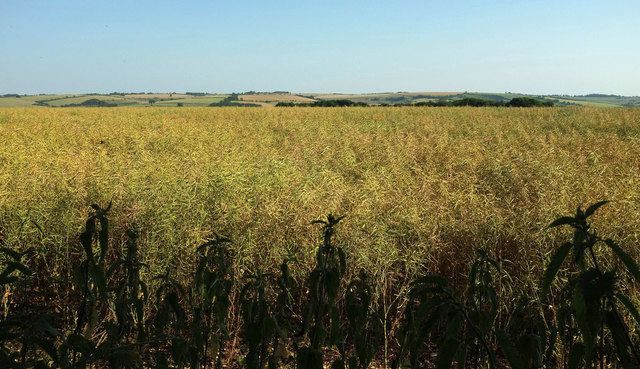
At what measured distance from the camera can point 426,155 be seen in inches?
315

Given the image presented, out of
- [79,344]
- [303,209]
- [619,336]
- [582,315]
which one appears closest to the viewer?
[582,315]

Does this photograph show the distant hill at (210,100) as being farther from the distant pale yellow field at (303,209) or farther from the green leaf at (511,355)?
the green leaf at (511,355)

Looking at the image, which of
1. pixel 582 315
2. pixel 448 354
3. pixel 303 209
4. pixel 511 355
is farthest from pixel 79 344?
pixel 303 209

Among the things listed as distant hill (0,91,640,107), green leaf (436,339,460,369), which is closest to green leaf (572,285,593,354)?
green leaf (436,339,460,369)

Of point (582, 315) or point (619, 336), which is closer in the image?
point (582, 315)

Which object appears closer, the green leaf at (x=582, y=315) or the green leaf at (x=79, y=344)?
the green leaf at (x=582, y=315)

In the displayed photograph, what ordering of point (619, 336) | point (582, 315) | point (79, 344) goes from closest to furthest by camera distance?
point (582, 315) → point (619, 336) → point (79, 344)

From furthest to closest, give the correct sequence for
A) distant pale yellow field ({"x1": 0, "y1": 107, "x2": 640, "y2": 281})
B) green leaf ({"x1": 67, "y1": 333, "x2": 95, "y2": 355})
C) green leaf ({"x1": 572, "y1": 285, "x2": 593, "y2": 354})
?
distant pale yellow field ({"x1": 0, "y1": 107, "x2": 640, "y2": 281}) → green leaf ({"x1": 67, "y1": 333, "x2": 95, "y2": 355}) → green leaf ({"x1": 572, "y1": 285, "x2": 593, "y2": 354})

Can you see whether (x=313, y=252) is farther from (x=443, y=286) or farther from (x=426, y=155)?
(x=426, y=155)

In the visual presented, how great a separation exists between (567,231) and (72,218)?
12.4 ft

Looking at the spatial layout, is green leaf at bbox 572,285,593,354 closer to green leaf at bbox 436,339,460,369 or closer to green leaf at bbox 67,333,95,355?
green leaf at bbox 436,339,460,369

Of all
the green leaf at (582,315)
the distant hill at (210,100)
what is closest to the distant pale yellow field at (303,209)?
the green leaf at (582,315)

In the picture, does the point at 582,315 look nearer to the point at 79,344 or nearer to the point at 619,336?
the point at 619,336

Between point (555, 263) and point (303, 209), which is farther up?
point (555, 263)
